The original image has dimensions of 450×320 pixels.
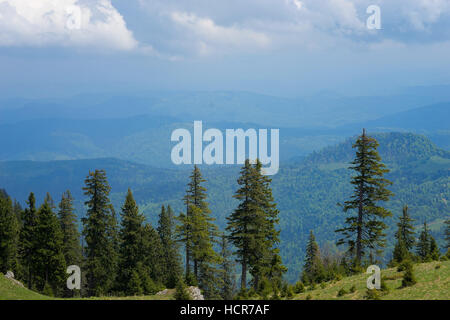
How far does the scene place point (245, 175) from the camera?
34.1 meters

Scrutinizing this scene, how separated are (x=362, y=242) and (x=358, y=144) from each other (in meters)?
8.21

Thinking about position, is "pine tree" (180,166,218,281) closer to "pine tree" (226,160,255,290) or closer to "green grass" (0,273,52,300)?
"pine tree" (226,160,255,290)

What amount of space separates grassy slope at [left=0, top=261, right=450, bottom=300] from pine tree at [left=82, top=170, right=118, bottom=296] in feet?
40.8

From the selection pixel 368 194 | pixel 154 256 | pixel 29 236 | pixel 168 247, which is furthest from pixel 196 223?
pixel 168 247

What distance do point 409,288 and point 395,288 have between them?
2.55ft

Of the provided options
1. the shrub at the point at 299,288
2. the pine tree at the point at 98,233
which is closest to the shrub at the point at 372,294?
the shrub at the point at 299,288

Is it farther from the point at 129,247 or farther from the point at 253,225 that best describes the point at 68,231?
the point at 253,225

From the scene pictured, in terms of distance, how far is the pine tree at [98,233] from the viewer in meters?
40.2

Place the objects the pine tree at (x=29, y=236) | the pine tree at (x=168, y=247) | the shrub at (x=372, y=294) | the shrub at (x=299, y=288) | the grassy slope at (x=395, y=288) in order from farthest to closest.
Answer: the pine tree at (x=168, y=247) < the pine tree at (x=29, y=236) < the shrub at (x=299, y=288) < the shrub at (x=372, y=294) < the grassy slope at (x=395, y=288)

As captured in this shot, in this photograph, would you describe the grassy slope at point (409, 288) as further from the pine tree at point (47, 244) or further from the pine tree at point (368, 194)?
the pine tree at point (47, 244)

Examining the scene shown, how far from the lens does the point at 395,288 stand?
74.6 feet

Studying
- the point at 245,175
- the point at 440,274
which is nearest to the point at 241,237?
the point at 245,175
